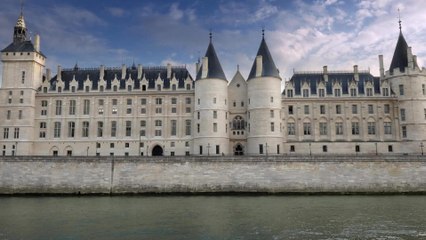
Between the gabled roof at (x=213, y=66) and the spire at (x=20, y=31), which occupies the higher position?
the spire at (x=20, y=31)

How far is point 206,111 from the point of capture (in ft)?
168

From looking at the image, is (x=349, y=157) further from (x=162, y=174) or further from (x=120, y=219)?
(x=120, y=219)

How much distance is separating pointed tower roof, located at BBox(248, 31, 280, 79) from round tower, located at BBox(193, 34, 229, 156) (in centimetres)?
426

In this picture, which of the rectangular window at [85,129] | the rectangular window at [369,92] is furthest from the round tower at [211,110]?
the rectangular window at [369,92]

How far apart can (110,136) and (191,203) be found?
25.8m

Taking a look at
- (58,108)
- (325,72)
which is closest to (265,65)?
(325,72)

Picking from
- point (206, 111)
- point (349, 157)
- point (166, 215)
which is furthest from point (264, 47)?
point (166, 215)

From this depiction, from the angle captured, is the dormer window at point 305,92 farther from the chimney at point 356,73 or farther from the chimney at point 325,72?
the chimney at point 356,73

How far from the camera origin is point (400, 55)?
2121 inches

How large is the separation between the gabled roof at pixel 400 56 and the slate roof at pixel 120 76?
29035 millimetres

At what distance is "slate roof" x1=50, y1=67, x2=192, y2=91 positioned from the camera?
5688 centimetres

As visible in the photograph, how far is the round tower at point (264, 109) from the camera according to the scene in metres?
50.4

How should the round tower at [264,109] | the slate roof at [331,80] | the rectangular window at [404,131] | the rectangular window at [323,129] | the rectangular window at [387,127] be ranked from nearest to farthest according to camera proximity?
the round tower at [264,109] → the rectangular window at [404,131] → the rectangular window at [387,127] → the rectangular window at [323,129] → the slate roof at [331,80]

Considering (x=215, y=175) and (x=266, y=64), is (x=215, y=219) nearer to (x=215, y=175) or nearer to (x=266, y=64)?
(x=215, y=175)
